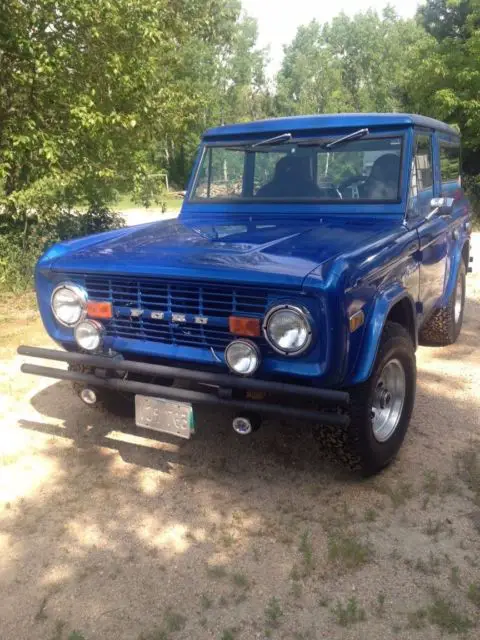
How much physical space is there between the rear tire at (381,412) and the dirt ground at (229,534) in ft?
0.59

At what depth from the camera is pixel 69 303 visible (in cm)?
337

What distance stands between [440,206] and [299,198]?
0.96 metres

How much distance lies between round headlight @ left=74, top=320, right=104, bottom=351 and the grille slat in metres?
0.07

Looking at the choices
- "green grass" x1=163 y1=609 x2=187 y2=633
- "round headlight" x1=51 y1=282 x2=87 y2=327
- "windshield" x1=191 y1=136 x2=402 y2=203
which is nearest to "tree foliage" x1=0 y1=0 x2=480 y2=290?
"windshield" x1=191 y1=136 x2=402 y2=203

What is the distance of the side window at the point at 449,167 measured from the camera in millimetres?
4893

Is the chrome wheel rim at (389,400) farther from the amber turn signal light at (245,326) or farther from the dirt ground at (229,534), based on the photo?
the amber turn signal light at (245,326)

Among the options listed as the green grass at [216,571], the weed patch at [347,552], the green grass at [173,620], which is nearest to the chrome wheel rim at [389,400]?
the weed patch at [347,552]

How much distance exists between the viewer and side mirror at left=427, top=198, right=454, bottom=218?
13.4 ft

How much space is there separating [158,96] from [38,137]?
2013mm

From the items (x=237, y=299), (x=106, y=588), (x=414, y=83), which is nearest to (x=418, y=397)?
(x=237, y=299)

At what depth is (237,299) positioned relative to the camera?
9.48 feet

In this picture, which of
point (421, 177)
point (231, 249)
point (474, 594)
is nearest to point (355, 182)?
point (421, 177)

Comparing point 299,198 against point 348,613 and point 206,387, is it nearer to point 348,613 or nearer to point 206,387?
point 206,387

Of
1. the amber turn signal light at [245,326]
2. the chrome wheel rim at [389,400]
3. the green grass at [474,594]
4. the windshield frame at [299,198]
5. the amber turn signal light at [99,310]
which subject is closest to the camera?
the green grass at [474,594]
